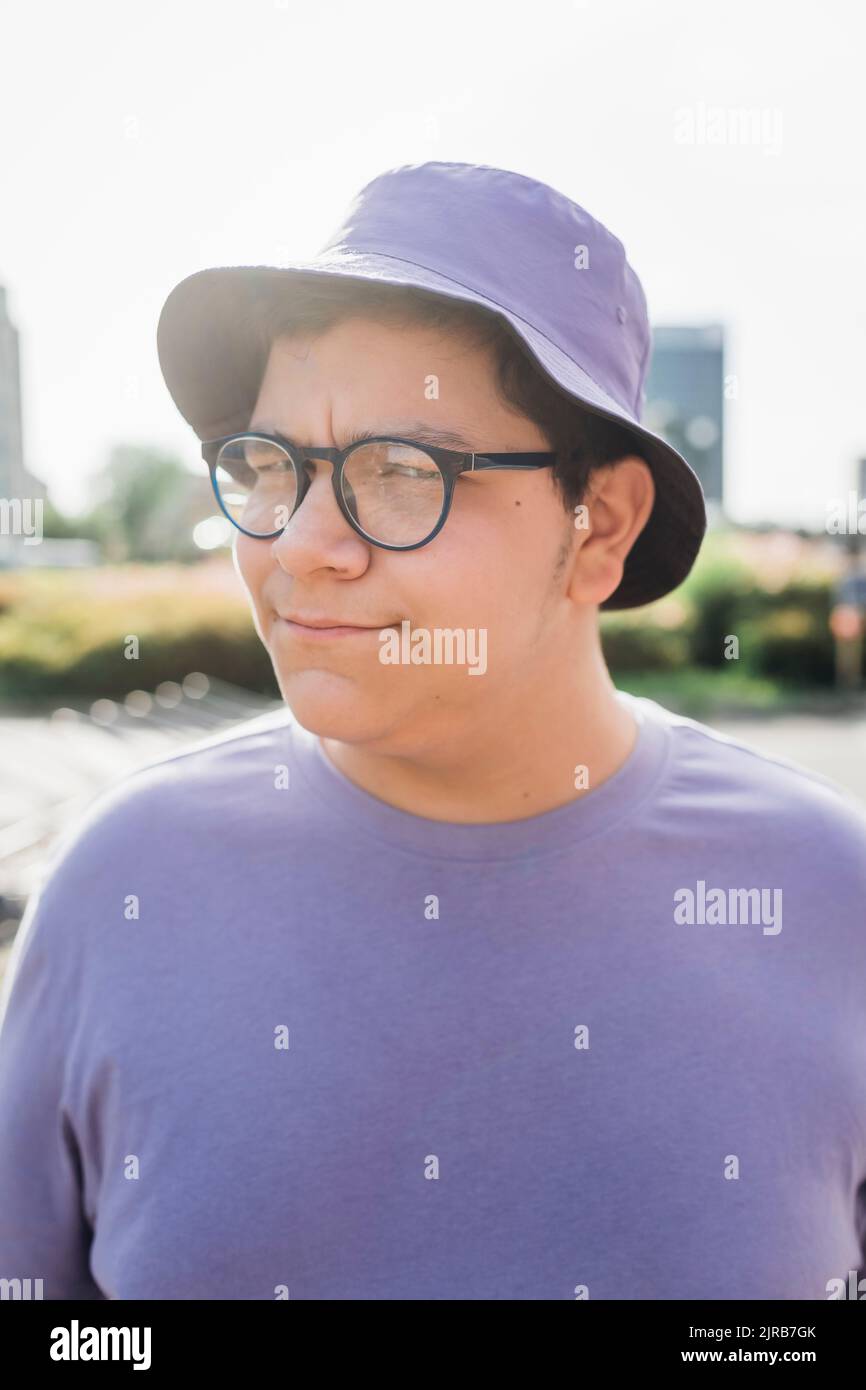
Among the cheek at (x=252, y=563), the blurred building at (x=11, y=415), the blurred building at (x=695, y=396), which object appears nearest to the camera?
the cheek at (x=252, y=563)

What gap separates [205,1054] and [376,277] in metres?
0.97

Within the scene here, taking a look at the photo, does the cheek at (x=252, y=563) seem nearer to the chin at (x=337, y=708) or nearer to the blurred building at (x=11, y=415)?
the chin at (x=337, y=708)

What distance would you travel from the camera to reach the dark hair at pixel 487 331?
1.30 meters

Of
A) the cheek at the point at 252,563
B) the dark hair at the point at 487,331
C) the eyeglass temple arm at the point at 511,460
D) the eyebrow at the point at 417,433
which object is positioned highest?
the dark hair at the point at 487,331

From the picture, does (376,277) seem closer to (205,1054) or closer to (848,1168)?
(205,1054)

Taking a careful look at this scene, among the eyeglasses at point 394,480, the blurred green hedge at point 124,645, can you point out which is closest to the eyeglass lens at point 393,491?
the eyeglasses at point 394,480

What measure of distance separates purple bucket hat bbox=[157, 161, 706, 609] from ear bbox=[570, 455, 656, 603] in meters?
0.03

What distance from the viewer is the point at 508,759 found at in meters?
1.48

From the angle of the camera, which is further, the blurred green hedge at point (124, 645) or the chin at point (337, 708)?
the blurred green hedge at point (124, 645)

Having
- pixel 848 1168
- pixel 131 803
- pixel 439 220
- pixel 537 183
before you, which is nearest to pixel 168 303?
pixel 439 220

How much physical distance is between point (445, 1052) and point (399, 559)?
61 centimetres

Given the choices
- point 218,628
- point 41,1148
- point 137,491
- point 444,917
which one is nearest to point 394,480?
point 444,917

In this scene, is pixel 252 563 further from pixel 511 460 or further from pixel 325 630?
pixel 511 460

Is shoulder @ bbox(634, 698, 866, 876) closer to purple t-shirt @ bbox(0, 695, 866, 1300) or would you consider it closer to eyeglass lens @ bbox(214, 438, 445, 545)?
purple t-shirt @ bbox(0, 695, 866, 1300)
